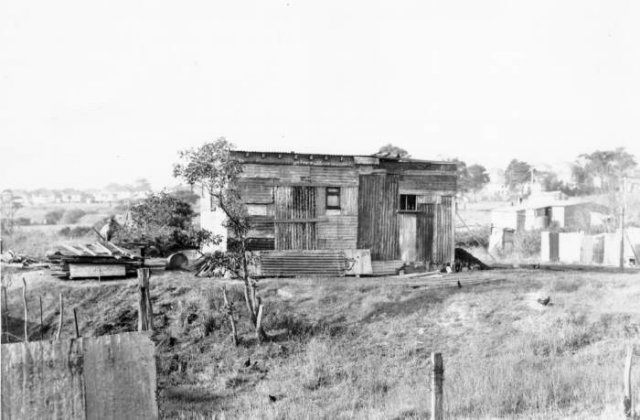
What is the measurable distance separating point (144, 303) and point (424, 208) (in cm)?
1511

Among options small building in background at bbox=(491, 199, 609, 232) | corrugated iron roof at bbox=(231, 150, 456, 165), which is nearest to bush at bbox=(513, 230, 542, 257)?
small building in background at bbox=(491, 199, 609, 232)

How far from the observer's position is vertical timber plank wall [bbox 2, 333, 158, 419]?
19.2ft

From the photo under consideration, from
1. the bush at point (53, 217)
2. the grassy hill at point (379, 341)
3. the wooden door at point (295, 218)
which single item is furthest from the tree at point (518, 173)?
the wooden door at point (295, 218)

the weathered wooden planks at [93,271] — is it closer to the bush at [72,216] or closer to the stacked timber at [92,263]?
the stacked timber at [92,263]

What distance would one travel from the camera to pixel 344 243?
2512 centimetres

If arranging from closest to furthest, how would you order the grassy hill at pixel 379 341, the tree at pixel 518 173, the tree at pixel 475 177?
1. the grassy hill at pixel 379 341
2. the tree at pixel 518 173
3. the tree at pixel 475 177

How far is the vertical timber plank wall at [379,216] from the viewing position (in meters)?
25.4

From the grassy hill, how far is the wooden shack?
234cm

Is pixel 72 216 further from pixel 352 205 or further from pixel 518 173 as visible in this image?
pixel 518 173

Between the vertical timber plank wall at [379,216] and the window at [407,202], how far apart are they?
39cm

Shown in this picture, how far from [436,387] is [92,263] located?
16739 millimetres

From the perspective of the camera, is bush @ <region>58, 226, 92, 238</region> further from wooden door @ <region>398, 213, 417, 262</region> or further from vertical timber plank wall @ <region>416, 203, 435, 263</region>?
vertical timber plank wall @ <region>416, 203, 435, 263</region>

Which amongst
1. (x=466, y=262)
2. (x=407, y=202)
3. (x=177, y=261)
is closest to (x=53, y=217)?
(x=177, y=261)

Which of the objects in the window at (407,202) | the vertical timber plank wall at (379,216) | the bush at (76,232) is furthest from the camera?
the bush at (76,232)
